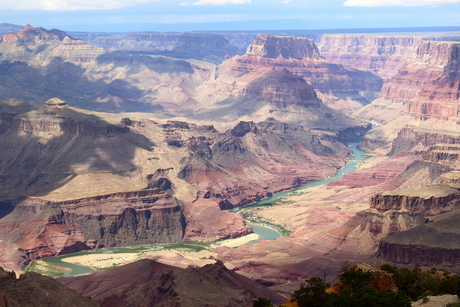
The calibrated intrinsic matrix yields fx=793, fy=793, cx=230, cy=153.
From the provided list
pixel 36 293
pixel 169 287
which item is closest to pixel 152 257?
pixel 169 287

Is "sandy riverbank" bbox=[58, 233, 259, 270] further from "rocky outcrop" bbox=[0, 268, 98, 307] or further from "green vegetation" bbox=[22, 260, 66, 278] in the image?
"rocky outcrop" bbox=[0, 268, 98, 307]

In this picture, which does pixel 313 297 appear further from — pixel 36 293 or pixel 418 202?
pixel 418 202

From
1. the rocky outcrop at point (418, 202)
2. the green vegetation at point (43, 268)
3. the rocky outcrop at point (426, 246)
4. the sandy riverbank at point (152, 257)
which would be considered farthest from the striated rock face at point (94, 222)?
the rocky outcrop at point (426, 246)

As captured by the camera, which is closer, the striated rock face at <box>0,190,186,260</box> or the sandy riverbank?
the sandy riverbank

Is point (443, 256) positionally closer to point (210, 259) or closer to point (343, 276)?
point (210, 259)

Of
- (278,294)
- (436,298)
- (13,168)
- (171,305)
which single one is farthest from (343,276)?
(13,168)

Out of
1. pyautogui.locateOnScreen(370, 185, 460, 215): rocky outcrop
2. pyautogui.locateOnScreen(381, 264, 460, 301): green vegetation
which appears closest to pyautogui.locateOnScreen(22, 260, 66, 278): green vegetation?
pyautogui.locateOnScreen(370, 185, 460, 215): rocky outcrop
